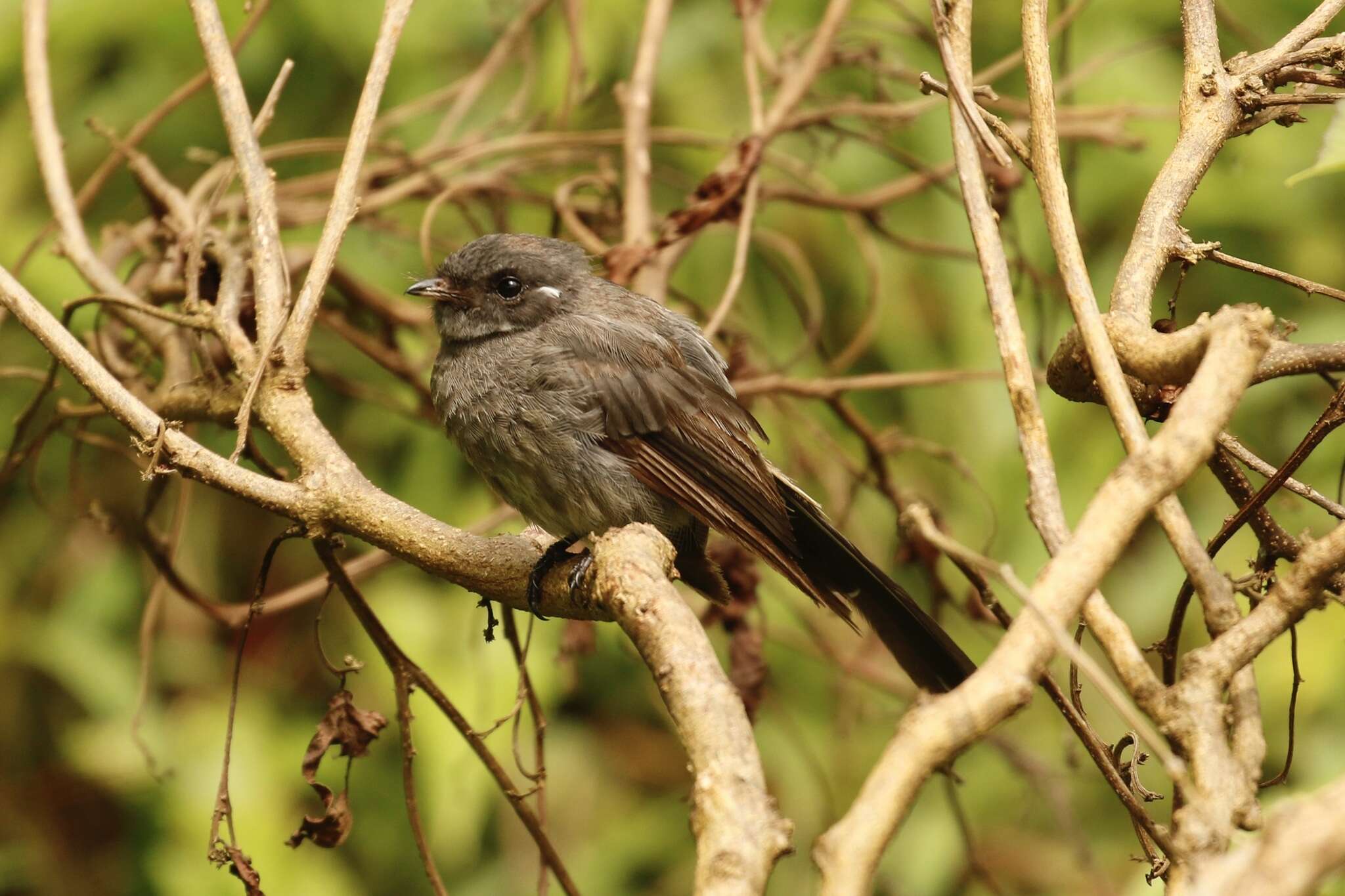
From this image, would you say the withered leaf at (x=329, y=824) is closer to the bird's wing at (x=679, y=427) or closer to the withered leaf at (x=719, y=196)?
the bird's wing at (x=679, y=427)

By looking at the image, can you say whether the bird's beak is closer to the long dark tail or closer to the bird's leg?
the bird's leg

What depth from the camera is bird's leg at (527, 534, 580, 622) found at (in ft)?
8.70

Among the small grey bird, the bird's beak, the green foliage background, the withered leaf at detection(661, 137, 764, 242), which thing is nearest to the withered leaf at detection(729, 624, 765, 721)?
the small grey bird

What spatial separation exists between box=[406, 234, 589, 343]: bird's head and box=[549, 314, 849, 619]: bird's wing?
0.13 m

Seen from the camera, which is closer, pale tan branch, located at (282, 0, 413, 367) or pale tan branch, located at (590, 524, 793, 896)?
pale tan branch, located at (590, 524, 793, 896)

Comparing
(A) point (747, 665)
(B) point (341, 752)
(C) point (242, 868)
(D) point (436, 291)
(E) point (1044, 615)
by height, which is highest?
(D) point (436, 291)

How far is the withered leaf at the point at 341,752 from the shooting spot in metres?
2.65

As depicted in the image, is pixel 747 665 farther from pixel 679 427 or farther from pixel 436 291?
pixel 436 291

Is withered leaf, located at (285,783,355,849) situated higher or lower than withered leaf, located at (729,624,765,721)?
lower

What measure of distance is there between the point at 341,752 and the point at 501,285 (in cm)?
156

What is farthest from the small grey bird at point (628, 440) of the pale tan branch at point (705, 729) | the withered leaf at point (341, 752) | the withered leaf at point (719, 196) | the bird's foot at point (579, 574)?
the pale tan branch at point (705, 729)

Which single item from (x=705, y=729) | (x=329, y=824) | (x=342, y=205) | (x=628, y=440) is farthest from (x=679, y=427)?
(x=705, y=729)

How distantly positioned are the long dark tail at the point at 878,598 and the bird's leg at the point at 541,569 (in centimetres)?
59

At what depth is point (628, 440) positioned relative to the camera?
3479 mm
